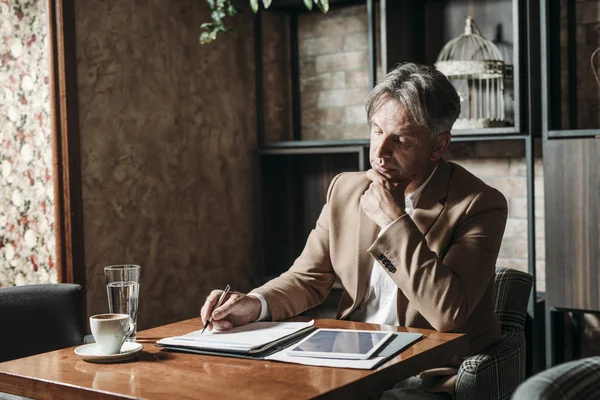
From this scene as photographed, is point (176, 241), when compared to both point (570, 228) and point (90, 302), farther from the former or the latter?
point (570, 228)

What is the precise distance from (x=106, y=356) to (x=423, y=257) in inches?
29.1

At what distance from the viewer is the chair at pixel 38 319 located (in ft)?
6.97

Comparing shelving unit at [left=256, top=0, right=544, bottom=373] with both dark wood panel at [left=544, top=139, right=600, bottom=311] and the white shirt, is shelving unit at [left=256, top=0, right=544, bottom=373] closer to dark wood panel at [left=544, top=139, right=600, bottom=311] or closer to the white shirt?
dark wood panel at [left=544, top=139, right=600, bottom=311]

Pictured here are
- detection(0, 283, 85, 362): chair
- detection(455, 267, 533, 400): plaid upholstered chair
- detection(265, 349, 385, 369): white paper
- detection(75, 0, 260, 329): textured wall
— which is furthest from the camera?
detection(75, 0, 260, 329): textured wall

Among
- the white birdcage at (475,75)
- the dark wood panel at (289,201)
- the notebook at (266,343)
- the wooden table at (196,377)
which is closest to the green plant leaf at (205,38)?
the dark wood panel at (289,201)

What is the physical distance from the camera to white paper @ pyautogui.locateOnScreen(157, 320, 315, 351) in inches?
62.9

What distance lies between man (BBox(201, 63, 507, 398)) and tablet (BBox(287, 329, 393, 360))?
20 cm

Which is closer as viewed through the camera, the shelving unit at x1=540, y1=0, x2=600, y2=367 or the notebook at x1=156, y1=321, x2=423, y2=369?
the notebook at x1=156, y1=321, x2=423, y2=369

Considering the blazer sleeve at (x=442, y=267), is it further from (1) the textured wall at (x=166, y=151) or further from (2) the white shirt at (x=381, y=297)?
(1) the textured wall at (x=166, y=151)

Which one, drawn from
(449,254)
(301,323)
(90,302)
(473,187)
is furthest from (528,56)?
(90,302)

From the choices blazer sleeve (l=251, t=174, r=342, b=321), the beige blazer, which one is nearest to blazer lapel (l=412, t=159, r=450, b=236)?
the beige blazer

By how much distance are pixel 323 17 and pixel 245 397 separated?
269cm

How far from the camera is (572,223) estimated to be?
2.74 metres

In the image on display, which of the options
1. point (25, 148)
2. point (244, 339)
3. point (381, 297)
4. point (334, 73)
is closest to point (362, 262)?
point (381, 297)
